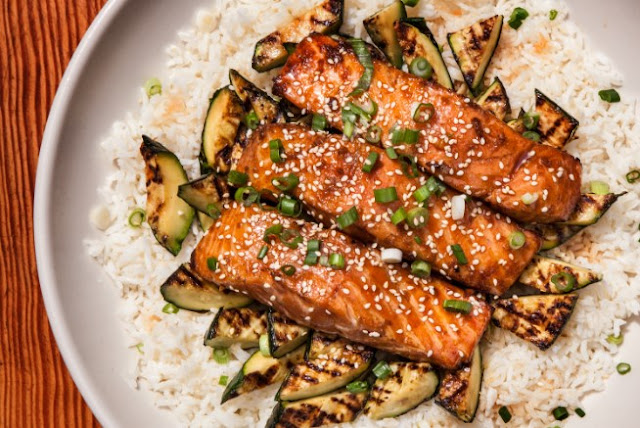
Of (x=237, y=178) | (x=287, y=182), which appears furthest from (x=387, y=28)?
(x=237, y=178)

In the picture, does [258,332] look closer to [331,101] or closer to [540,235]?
[331,101]

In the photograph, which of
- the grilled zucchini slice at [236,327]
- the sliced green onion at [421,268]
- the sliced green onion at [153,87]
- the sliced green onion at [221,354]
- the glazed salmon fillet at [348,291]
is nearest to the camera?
the glazed salmon fillet at [348,291]

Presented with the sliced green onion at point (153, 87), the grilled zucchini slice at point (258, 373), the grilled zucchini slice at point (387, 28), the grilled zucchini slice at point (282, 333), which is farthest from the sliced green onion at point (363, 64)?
the grilled zucchini slice at point (258, 373)

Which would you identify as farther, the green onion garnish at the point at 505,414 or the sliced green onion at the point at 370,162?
the green onion garnish at the point at 505,414

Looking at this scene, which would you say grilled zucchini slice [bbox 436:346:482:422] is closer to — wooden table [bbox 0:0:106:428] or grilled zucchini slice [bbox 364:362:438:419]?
grilled zucchini slice [bbox 364:362:438:419]

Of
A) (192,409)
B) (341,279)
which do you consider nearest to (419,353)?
(341,279)

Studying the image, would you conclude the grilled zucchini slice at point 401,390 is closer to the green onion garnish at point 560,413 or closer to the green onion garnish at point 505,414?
the green onion garnish at point 505,414
